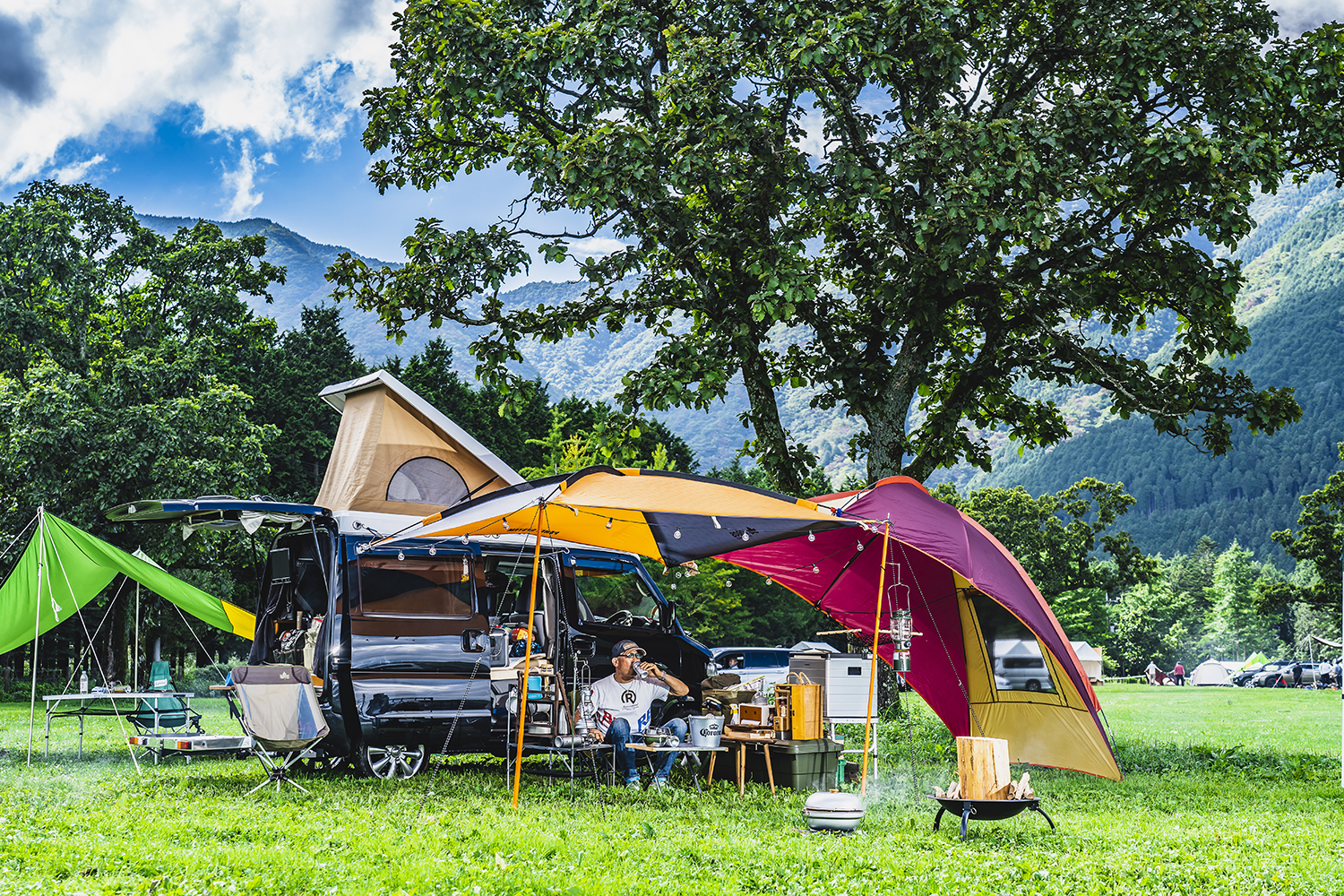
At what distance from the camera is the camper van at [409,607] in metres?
8.73

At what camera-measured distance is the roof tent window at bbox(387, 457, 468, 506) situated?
35.0ft

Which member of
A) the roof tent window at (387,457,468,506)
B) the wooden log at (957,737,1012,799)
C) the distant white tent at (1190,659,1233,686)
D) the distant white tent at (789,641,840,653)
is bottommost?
the distant white tent at (1190,659,1233,686)

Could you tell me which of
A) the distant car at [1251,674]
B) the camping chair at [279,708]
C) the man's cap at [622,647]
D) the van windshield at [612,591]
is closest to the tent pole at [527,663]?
the man's cap at [622,647]

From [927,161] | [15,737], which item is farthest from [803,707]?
[15,737]

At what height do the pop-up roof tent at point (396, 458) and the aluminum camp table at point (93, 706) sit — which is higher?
the pop-up roof tent at point (396, 458)

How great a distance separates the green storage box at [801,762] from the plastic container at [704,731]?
0.66 metres

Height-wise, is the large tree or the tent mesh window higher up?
the large tree

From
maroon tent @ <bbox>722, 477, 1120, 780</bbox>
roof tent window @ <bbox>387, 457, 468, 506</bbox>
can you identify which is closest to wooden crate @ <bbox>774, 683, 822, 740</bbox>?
maroon tent @ <bbox>722, 477, 1120, 780</bbox>

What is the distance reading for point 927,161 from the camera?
12523mm

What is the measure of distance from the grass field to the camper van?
0.58 meters

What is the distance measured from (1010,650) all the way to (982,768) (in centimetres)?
410

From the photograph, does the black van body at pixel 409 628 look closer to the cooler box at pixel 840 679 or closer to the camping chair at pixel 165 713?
the cooler box at pixel 840 679

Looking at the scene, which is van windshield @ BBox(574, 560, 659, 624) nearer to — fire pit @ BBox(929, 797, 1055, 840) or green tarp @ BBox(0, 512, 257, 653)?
green tarp @ BBox(0, 512, 257, 653)

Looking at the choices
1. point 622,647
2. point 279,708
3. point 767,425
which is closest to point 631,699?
point 622,647
